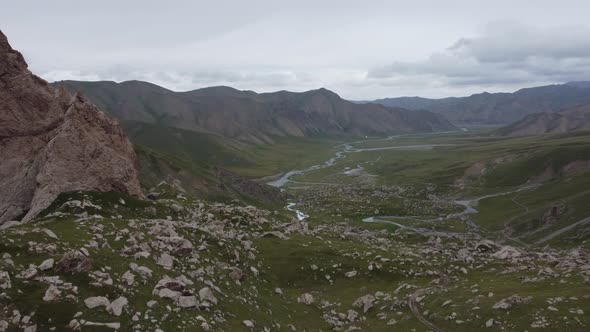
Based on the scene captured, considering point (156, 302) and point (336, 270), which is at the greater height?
point (156, 302)

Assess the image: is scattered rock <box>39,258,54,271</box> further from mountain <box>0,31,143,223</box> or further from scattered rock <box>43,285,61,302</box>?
mountain <box>0,31,143,223</box>

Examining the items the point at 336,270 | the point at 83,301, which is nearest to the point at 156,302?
the point at 83,301

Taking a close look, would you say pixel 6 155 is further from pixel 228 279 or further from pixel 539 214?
pixel 539 214

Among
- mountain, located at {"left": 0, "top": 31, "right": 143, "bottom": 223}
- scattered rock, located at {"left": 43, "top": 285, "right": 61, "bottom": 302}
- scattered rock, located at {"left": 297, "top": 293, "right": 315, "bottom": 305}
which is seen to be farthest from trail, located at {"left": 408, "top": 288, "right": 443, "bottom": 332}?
mountain, located at {"left": 0, "top": 31, "right": 143, "bottom": 223}

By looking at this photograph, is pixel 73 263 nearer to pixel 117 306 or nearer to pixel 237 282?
pixel 117 306

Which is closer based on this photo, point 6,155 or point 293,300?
point 293,300

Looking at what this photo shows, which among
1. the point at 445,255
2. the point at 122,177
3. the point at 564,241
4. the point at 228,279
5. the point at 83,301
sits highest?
the point at 122,177
